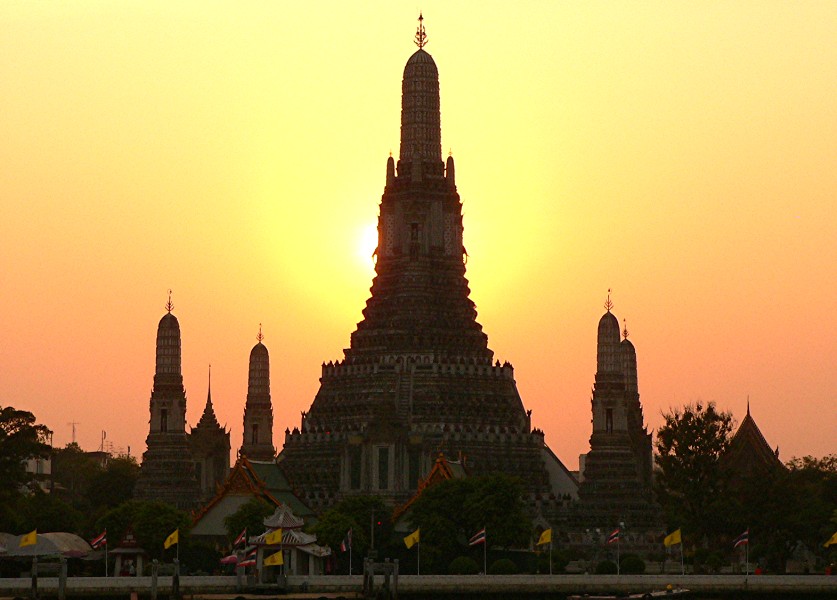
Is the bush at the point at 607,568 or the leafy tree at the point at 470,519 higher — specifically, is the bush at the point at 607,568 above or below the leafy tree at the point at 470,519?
below

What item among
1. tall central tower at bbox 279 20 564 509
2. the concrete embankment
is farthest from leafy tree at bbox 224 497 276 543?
the concrete embankment

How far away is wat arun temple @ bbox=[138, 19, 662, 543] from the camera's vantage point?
528 ft

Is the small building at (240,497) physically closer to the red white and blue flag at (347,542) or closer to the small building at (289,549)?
the red white and blue flag at (347,542)

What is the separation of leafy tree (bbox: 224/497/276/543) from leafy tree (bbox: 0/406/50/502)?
647 inches

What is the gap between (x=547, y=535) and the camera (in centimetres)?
13675

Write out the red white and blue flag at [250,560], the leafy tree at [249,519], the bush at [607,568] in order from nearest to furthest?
the red white and blue flag at [250,560] < the bush at [607,568] < the leafy tree at [249,519]

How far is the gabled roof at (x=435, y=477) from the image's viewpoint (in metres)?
148

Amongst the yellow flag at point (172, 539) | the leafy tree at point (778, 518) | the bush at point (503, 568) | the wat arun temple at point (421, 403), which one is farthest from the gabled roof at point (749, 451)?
the yellow flag at point (172, 539)

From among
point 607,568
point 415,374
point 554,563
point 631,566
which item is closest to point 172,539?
point 554,563

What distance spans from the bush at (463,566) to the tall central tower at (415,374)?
2071 centimetres

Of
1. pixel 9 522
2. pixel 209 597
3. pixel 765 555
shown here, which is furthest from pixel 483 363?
pixel 209 597

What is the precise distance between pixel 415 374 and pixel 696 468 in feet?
76.4

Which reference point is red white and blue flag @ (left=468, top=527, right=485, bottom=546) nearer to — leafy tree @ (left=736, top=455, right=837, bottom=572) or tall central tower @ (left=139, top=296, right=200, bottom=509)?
leafy tree @ (left=736, top=455, right=837, bottom=572)

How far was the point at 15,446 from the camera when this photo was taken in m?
155
